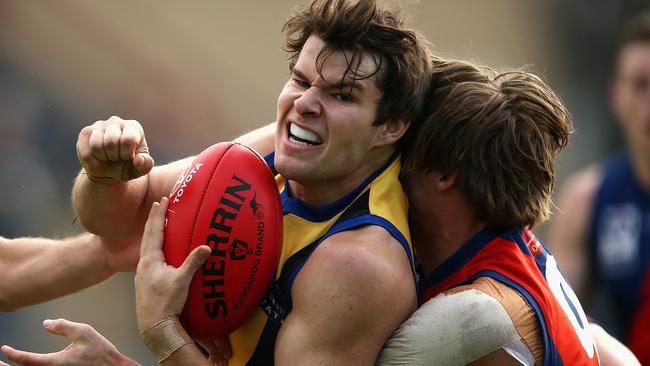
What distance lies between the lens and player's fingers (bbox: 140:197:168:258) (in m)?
3.74

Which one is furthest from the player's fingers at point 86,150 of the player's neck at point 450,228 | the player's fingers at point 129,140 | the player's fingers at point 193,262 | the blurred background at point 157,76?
the blurred background at point 157,76

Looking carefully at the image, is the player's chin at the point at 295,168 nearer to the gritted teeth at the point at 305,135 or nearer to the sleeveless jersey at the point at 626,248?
the gritted teeth at the point at 305,135

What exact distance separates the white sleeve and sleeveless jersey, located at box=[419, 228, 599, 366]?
180 millimetres

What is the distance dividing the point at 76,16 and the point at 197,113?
1.27 m

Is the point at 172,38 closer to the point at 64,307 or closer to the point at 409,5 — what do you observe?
the point at 64,307

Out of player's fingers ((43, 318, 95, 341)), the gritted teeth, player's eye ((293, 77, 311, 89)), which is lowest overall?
player's fingers ((43, 318, 95, 341))

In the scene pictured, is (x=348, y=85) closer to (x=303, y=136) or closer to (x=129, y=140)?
(x=303, y=136)

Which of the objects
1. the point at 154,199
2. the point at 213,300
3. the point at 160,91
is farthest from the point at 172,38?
the point at 213,300

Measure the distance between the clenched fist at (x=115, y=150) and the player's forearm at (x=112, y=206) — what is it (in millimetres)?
221

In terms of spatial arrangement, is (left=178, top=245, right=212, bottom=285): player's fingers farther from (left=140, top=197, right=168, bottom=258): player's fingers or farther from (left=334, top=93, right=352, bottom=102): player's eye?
(left=334, top=93, right=352, bottom=102): player's eye

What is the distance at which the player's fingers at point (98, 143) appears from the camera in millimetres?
3609

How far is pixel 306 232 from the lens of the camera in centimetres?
389

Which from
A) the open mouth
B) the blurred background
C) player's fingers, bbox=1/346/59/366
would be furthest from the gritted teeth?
the blurred background

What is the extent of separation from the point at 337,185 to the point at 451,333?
64 centimetres
